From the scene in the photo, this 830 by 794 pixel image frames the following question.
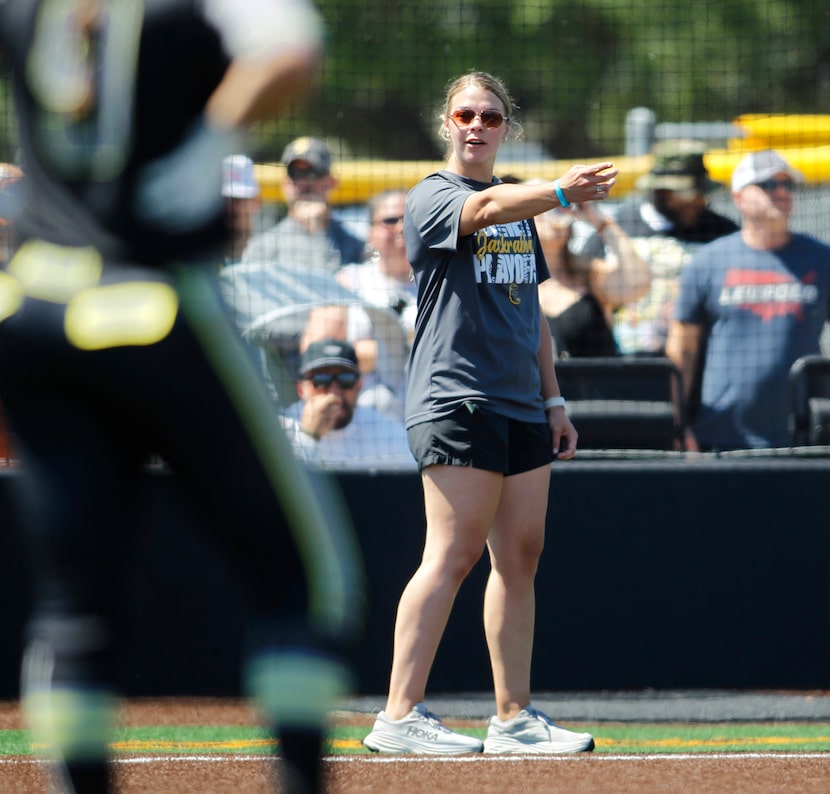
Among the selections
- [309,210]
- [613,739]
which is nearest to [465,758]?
[613,739]

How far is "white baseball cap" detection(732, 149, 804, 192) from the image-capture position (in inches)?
265

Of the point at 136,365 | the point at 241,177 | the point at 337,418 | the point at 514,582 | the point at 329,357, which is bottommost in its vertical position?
the point at 514,582

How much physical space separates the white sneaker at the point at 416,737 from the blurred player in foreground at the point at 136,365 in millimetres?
2124

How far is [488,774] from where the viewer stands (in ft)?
14.0

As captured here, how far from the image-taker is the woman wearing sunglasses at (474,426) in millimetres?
4289

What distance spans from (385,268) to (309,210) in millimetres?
509

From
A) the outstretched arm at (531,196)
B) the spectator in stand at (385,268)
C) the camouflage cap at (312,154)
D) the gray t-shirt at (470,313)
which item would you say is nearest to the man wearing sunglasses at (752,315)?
the spectator in stand at (385,268)

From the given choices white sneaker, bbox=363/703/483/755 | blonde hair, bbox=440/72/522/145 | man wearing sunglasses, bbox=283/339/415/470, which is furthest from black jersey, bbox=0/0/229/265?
man wearing sunglasses, bbox=283/339/415/470

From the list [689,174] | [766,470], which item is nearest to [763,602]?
[766,470]

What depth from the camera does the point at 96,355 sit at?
230 cm

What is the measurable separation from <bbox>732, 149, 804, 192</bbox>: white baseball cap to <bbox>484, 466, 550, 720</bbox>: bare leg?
284 centimetres

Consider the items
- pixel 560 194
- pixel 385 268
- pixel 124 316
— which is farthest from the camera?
pixel 385 268

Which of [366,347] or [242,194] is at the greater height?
[242,194]

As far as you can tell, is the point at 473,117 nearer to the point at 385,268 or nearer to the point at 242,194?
the point at 242,194
